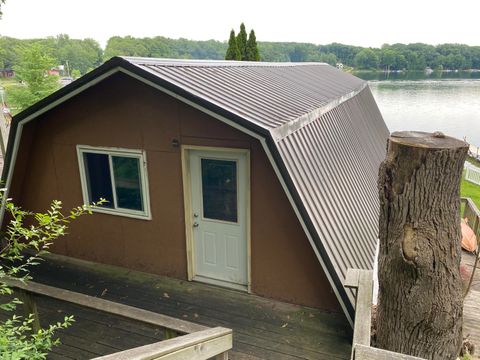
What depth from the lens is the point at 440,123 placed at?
3381 cm

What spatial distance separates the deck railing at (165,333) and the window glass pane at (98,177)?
7.04 feet

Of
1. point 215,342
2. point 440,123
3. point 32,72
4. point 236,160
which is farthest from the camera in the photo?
point 440,123

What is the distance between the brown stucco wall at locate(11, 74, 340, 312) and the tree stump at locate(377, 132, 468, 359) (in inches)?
78.4

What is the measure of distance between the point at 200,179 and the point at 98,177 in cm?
173

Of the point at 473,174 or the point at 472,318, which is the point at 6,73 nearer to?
the point at 473,174

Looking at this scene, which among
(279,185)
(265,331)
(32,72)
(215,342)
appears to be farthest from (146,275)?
(32,72)

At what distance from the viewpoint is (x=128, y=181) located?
5.54 meters

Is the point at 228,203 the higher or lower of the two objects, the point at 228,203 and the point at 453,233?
the lower

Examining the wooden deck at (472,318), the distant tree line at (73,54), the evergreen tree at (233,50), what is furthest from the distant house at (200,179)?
the distant tree line at (73,54)

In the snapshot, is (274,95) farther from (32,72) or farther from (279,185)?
(32,72)

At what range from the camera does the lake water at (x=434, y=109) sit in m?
32.2

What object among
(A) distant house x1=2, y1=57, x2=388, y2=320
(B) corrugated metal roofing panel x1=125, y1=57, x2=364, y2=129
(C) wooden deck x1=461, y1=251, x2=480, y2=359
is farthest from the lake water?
(A) distant house x1=2, y1=57, x2=388, y2=320

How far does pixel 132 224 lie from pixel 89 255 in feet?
3.59

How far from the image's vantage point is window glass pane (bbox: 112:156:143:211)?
17.9ft
